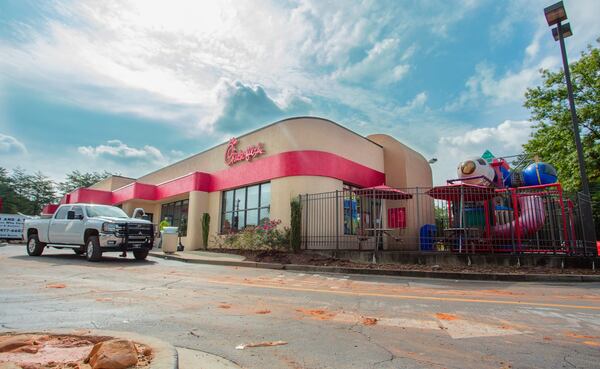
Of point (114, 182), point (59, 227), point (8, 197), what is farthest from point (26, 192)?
point (59, 227)

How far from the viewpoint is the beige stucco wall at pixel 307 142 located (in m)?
16.7

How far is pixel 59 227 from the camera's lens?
13.7 metres

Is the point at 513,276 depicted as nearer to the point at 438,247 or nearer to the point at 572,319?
the point at 572,319

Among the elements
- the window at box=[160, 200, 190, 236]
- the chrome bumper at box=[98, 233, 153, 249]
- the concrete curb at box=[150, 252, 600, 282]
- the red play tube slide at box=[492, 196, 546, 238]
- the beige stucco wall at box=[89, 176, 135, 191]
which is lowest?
the concrete curb at box=[150, 252, 600, 282]

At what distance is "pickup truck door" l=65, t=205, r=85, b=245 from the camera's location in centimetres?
1300

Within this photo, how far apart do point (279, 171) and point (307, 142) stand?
1887 millimetres

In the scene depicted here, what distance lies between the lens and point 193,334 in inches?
163

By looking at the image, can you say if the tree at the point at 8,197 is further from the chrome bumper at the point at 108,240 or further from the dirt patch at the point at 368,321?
the dirt patch at the point at 368,321

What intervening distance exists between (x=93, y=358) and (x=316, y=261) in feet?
34.0

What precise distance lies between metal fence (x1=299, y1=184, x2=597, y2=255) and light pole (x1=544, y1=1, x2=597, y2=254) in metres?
Answer: 0.28

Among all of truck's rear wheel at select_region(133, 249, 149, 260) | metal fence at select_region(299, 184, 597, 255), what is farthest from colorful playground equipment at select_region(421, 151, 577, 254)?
truck's rear wheel at select_region(133, 249, 149, 260)

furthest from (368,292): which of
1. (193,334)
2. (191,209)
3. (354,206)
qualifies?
(191,209)

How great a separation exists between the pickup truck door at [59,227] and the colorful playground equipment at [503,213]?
1420cm

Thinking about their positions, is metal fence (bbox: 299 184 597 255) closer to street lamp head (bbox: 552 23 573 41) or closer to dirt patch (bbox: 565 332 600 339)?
street lamp head (bbox: 552 23 573 41)
